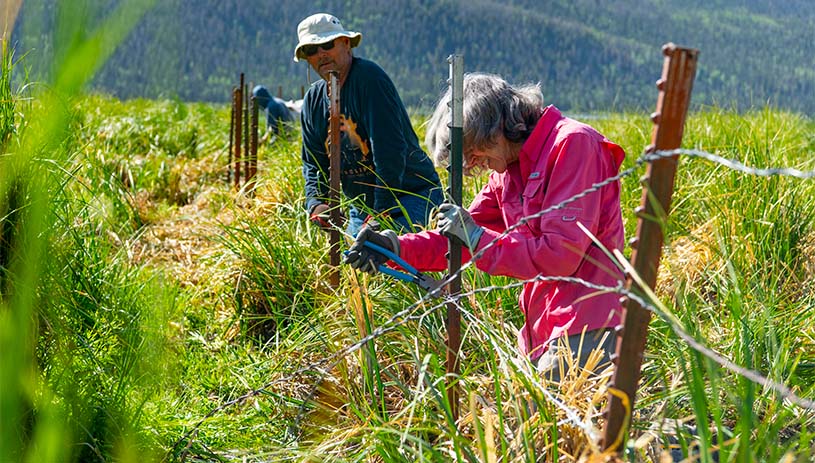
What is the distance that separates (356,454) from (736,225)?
2.27m

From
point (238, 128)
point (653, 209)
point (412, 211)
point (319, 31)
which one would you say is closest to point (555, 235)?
point (653, 209)

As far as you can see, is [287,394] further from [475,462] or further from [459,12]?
[459,12]

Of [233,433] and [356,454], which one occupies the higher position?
[356,454]

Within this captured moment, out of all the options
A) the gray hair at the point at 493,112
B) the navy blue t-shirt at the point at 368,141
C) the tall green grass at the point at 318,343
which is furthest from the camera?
the navy blue t-shirt at the point at 368,141

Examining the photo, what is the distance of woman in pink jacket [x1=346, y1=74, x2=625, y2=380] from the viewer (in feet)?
7.25

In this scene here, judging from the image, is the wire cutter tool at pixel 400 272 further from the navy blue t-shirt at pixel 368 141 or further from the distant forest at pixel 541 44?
the distant forest at pixel 541 44

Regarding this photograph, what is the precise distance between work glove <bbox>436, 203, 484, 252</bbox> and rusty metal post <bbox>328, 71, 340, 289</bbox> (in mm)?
974

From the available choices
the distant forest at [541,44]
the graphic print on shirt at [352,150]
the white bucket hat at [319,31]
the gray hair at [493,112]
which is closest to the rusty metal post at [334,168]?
the graphic print on shirt at [352,150]

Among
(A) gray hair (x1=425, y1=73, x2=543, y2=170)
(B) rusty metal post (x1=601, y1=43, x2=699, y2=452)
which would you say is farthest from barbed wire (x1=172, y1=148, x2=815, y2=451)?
(A) gray hair (x1=425, y1=73, x2=543, y2=170)

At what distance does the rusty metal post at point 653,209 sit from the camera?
4.13 ft

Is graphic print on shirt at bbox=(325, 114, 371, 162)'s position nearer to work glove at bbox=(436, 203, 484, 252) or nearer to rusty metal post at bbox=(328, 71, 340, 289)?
rusty metal post at bbox=(328, 71, 340, 289)

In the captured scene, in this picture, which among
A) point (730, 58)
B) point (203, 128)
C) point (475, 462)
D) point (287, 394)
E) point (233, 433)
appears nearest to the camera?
point (475, 462)

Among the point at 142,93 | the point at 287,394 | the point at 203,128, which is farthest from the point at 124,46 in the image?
the point at 203,128

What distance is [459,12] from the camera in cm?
18750
